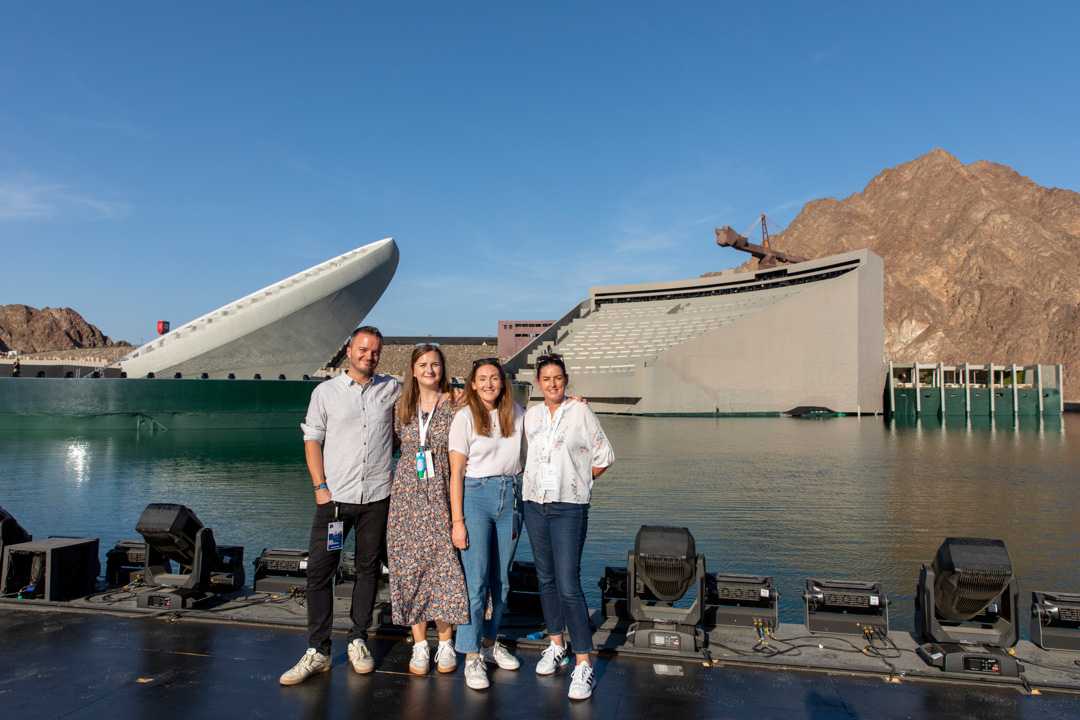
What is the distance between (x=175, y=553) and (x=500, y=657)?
8.11 feet

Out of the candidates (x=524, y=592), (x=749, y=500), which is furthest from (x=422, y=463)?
(x=749, y=500)

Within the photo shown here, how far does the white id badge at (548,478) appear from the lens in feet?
11.3

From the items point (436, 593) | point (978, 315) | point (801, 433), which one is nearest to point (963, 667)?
point (436, 593)

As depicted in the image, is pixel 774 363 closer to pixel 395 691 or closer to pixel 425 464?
pixel 425 464

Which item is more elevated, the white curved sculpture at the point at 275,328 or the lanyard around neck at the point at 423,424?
the white curved sculpture at the point at 275,328

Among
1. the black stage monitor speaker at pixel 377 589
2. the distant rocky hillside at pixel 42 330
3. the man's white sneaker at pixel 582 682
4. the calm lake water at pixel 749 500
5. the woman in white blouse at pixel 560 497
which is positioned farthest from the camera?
the distant rocky hillside at pixel 42 330

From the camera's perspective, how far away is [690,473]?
15750 mm

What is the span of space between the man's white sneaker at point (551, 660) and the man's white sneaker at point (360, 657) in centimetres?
84

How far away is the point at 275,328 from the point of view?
33.8 meters

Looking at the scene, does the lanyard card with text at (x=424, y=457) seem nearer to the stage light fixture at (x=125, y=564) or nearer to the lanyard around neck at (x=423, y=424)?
the lanyard around neck at (x=423, y=424)

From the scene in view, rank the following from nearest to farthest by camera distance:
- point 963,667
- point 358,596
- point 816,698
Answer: point 816,698 < point 963,667 < point 358,596

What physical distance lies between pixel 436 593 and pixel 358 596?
0.49m

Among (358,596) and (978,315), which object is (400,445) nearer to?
(358,596)

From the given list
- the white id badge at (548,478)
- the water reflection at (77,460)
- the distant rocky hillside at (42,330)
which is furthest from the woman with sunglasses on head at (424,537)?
the distant rocky hillside at (42,330)
